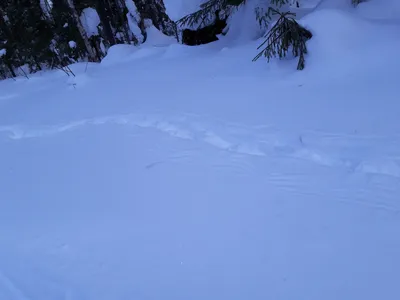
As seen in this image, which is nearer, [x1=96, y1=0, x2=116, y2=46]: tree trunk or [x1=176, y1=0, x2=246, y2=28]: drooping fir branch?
[x1=176, y1=0, x2=246, y2=28]: drooping fir branch

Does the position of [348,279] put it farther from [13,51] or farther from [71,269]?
[13,51]

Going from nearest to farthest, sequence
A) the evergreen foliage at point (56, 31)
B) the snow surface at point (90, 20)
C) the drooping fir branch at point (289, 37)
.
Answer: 1. the drooping fir branch at point (289, 37)
2. the snow surface at point (90, 20)
3. the evergreen foliage at point (56, 31)

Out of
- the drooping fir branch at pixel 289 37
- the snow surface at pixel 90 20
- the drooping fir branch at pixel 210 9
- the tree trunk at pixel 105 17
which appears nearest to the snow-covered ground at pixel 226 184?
the drooping fir branch at pixel 289 37

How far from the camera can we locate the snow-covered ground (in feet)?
6.93

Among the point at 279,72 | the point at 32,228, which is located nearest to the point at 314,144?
the point at 279,72

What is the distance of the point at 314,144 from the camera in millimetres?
3047

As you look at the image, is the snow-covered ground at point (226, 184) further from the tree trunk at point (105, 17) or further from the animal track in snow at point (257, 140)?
the tree trunk at point (105, 17)

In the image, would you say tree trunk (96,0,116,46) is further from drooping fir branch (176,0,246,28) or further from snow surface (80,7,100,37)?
drooping fir branch (176,0,246,28)

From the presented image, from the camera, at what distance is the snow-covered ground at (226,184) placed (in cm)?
211

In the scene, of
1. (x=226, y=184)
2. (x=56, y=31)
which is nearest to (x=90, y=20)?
(x=56, y=31)

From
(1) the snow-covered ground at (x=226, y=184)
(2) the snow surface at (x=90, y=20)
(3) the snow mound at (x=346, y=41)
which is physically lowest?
(1) the snow-covered ground at (x=226, y=184)

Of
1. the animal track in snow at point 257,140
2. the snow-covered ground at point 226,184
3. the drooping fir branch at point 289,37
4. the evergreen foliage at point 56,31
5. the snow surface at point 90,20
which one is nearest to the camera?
the snow-covered ground at point 226,184

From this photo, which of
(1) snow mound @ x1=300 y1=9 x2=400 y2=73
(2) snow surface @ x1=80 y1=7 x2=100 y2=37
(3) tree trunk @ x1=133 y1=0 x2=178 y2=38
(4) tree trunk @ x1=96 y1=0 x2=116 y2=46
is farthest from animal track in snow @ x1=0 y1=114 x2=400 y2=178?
(4) tree trunk @ x1=96 y1=0 x2=116 y2=46

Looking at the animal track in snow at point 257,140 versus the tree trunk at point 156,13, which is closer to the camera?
the animal track in snow at point 257,140
